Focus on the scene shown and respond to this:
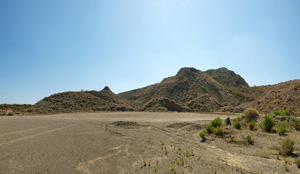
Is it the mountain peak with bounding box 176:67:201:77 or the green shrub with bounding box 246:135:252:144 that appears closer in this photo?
the green shrub with bounding box 246:135:252:144

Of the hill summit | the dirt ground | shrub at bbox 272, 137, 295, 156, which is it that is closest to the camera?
the dirt ground

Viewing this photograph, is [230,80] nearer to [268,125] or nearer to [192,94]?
[192,94]

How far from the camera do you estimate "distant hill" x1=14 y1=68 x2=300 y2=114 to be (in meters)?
28.5

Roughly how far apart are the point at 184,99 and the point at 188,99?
3.85 feet

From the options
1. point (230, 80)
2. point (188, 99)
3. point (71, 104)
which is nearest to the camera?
point (71, 104)

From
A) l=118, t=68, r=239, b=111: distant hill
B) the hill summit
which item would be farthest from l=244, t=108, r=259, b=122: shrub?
l=118, t=68, r=239, b=111: distant hill

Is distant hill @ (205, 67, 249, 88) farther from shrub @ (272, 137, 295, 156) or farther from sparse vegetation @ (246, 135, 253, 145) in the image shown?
shrub @ (272, 137, 295, 156)

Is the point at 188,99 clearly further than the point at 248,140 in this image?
Yes

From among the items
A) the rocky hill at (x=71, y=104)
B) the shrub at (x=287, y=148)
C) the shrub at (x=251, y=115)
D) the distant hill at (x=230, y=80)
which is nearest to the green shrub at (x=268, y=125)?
the shrub at (x=251, y=115)

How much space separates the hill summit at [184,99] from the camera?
3219 centimetres

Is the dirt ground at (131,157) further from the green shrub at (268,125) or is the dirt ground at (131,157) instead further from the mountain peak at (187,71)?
the mountain peak at (187,71)

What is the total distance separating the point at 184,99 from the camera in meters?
45.7

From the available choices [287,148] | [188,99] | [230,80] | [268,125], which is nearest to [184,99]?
[188,99]

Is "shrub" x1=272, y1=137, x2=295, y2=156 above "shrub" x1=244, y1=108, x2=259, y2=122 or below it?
below
